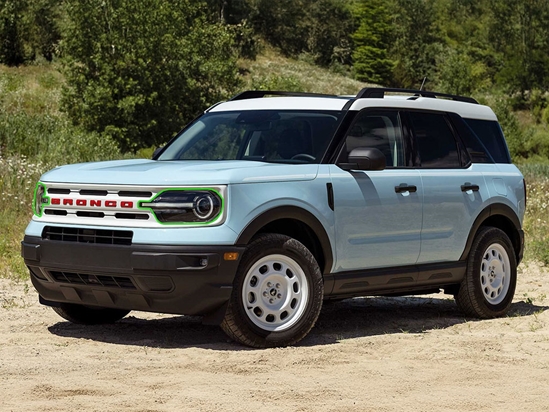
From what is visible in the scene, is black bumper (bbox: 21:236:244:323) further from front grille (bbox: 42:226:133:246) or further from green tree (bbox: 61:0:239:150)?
green tree (bbox: 61:0:239:150)

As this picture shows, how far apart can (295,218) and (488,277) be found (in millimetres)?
2663

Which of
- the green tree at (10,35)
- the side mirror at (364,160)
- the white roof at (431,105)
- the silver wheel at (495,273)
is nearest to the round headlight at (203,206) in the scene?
the side mirror at (364,160)

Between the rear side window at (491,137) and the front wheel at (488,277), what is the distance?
74cm

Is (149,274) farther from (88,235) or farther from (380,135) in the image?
(380,135)

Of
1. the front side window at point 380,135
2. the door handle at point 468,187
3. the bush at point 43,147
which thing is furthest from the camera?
the bush at point 43,147

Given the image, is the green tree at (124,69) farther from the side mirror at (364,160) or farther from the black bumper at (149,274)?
the black bumper at (149,274)

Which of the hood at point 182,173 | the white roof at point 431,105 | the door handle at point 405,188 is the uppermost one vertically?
the white roof at point 431,105

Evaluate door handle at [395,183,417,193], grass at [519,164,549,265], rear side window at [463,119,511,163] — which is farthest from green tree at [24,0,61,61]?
door handle at [395,183,417,193]

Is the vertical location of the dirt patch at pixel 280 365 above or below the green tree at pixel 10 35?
above

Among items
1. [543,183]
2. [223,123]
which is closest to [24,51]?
[543,183]

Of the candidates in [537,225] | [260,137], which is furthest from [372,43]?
[260,137]

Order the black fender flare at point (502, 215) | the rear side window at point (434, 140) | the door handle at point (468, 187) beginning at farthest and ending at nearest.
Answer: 1. the black fender flare at point (502, 215)
2. the door handle at point (468, 187)
3. the rear side window at point (434, 140)

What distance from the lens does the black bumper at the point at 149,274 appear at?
269 inches

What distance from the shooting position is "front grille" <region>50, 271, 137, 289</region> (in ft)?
23.2
